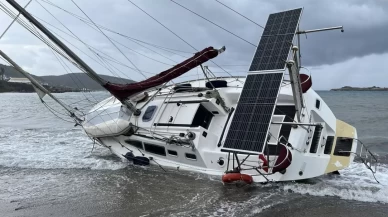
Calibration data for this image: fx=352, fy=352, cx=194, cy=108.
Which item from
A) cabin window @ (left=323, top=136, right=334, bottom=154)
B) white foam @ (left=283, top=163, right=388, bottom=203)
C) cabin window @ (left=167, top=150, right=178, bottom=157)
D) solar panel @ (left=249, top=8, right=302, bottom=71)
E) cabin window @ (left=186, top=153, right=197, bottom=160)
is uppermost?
solar panel @ (left=249, top=8, right=302, bottom=71)

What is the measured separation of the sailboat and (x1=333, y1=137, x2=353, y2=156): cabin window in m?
0.03

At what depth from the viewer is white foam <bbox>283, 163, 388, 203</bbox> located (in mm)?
10164

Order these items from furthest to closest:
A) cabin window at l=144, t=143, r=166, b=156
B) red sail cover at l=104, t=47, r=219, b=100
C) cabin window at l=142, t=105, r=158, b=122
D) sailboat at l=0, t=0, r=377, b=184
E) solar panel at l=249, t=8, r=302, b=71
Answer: cabin window at l=142, t=105, r=158, b=122 → cabin window at l=144, t=143, r=166, b=156 → red sail cover at l=104, t=47, r=219, b=100 → solar panel at l=249, t=8, r=302, b=71 → sailboat at l=0, t=0, r=377, b=184

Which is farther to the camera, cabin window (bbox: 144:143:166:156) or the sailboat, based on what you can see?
cabin window (bbox: 144:143:166:156)

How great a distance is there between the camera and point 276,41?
11.1 meters

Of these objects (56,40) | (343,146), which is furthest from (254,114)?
(56,40)

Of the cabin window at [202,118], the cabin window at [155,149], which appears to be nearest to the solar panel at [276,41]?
the cabin window at [202,118]

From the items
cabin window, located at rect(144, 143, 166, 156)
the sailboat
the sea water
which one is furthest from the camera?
cabin window, located at rect(144, 143, 166, 156)

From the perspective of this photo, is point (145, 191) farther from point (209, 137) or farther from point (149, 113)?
point (149, 113)

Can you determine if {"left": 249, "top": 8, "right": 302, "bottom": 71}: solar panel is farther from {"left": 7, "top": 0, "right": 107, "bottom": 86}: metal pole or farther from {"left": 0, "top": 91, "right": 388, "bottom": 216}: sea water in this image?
{"left": 7, "top": 0, "right": 107, "bottom": 86}: metal pole

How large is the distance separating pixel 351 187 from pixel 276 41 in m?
5.12

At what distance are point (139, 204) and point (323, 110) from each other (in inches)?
289

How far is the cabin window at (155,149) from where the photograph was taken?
44.9 ft

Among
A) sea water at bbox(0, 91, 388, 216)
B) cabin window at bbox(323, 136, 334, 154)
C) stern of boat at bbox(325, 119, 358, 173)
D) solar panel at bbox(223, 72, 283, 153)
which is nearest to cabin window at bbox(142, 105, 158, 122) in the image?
sea water at bbox(0, 91, 388, 216)
